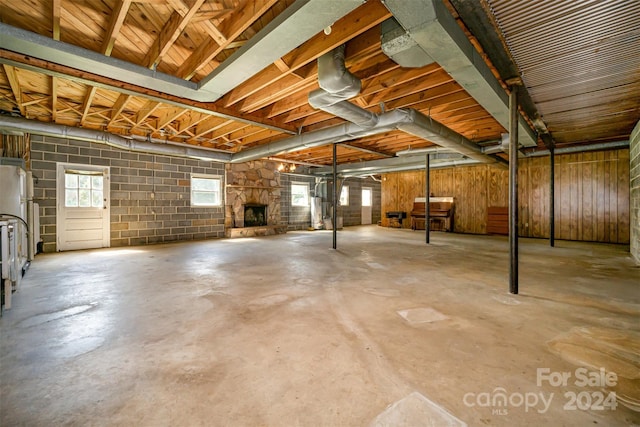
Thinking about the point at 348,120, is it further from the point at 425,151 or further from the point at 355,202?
the point at 355,202

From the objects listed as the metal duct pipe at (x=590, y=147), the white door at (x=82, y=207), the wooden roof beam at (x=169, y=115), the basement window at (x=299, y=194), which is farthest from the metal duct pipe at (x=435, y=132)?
the white door at (x=82, y=207)

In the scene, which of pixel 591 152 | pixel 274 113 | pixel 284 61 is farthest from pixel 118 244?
pixel 591 152

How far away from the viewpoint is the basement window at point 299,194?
9.58m

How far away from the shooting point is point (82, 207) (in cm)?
545

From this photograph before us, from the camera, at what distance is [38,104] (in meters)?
4.17

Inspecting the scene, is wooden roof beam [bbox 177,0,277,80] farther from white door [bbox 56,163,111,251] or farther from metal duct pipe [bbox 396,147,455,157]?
metal duct pipe [bbox 396,147,455,157]

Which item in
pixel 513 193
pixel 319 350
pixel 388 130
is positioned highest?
pixel 388 130

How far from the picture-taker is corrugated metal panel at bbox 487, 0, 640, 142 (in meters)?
1.84

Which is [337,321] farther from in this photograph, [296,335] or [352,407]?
[352,407]

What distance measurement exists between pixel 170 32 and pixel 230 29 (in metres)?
0.55

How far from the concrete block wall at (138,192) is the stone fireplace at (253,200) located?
356mm

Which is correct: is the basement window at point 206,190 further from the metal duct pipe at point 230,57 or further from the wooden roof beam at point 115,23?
the wooden roof beam at point 115,23

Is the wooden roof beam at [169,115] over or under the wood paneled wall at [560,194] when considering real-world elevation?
over

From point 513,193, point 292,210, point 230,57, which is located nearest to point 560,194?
point 513,193
